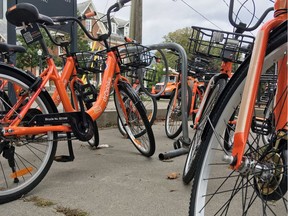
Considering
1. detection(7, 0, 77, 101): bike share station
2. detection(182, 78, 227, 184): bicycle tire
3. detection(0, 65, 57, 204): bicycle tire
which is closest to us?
detection(0, 65, 57, 204): bicycle tire

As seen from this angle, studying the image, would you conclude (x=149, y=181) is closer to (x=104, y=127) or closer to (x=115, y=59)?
(x=115, y=59)

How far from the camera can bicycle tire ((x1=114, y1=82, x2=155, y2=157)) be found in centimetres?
319

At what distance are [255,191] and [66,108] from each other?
1.76 meters

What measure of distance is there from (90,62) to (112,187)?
1.35 m

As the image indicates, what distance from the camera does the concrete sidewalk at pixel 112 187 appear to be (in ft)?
7.00

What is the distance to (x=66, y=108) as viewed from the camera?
2748 millimetres

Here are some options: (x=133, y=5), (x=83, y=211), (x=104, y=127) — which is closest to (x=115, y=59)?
(x=83, y=211)

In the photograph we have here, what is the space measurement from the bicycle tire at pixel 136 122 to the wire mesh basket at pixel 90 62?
30 cm

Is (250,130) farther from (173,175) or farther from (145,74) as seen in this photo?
(145,74)

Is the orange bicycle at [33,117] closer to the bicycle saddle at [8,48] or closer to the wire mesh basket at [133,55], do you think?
the wire mesh basket at [133,55]

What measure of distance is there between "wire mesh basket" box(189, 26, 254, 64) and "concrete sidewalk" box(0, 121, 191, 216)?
1.03m

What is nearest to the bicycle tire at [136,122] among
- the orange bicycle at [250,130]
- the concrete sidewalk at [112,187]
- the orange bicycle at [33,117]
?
the concrete sidewalk at [112,187]

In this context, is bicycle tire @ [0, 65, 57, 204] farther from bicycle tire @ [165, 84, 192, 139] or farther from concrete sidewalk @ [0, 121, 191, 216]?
bicycle tire @ [165, 84, 192, 139]

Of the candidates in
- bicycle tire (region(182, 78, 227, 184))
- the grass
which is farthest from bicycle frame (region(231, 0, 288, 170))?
the grass
